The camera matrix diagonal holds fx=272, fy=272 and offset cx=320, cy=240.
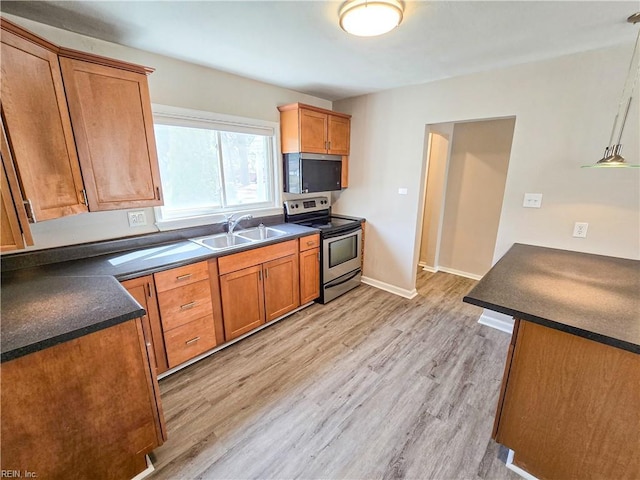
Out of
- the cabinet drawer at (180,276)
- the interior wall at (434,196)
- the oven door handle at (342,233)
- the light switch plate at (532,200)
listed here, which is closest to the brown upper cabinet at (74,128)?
the cabinet drawer at (180,276)

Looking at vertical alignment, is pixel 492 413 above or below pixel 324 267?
below

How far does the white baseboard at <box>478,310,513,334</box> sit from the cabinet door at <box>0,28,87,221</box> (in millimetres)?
3475

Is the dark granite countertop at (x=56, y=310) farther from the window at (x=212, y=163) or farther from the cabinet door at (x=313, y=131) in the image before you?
the cabinet door at (x=313, y=131)

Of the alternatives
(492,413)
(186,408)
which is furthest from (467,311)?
(186,408)

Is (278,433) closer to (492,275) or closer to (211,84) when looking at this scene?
(492,275)

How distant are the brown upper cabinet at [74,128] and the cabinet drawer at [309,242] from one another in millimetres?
1319

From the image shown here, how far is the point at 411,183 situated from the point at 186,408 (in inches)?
113

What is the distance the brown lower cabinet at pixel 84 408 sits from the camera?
3.30 feet

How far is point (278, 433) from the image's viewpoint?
1.63m

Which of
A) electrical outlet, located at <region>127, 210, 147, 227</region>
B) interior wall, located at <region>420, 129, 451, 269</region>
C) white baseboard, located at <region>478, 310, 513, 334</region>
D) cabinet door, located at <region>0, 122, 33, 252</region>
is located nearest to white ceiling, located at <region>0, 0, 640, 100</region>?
cabinet door, located at <region>0, 122, 33, 252</region>

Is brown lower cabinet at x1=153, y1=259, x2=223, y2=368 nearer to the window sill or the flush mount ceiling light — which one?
the window sill

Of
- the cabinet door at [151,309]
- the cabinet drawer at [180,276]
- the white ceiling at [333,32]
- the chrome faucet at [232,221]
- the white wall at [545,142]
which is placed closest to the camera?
the white ceiling at [333,32]

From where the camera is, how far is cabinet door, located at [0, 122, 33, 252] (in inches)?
47.1

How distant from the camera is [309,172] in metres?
3.08
